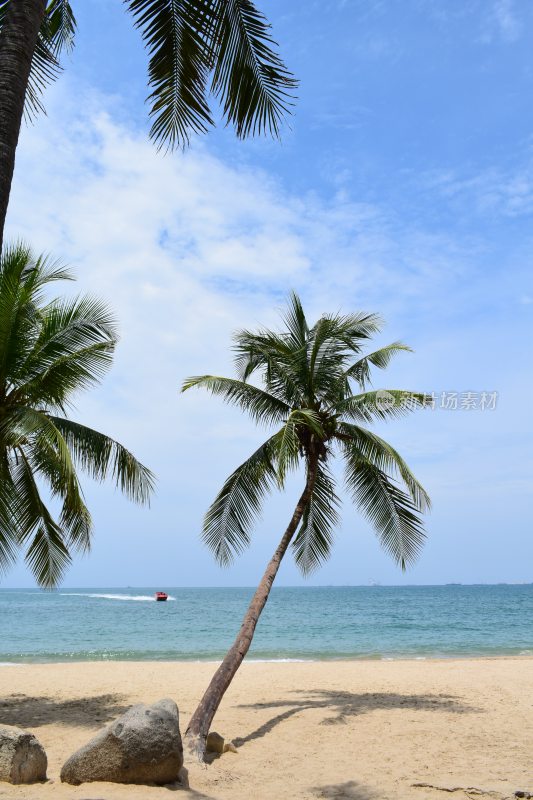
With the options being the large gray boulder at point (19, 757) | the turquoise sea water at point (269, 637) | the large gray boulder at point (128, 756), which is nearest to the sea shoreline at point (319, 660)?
the turquoise sea water at point (269, 637)

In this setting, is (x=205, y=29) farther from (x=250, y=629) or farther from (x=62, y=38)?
(x=250, y=629)

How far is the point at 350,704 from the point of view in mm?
11281

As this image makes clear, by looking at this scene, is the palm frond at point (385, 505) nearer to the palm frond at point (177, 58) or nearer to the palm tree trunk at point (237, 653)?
the palm tree trunk at point (237, 653)

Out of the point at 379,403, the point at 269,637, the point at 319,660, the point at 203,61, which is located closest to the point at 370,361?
the point at 379,403

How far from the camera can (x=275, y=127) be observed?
21.4ft

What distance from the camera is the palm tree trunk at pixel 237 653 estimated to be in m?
8.45

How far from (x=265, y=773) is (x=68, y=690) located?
266 inches

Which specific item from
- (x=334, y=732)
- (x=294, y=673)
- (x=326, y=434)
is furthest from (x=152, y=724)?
(x=294, y=673)

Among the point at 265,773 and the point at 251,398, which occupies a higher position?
the point at 251,398

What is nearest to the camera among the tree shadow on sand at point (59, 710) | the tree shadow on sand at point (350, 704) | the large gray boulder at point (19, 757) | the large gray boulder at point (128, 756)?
the large gray boulder at point (19, 757)

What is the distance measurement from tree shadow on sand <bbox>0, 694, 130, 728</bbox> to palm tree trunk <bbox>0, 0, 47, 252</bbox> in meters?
8.18

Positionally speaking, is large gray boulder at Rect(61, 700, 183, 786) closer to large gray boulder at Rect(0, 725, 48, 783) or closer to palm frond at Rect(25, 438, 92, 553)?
large gray boulder at Rect(0, 725, 48, 783)

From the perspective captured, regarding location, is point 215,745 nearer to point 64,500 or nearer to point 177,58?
point 64,500

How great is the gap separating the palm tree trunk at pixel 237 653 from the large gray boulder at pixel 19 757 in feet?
7.65
